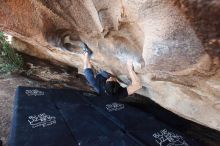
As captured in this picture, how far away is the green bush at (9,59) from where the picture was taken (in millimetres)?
6117

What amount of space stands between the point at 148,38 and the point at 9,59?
4348 mm

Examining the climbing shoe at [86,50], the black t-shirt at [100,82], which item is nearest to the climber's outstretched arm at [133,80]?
the black t-shirt at [100,82]

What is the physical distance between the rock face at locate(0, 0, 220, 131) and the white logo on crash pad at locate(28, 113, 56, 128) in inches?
54.8

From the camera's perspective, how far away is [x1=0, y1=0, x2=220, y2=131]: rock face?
2.29m

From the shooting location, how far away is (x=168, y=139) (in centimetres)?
341

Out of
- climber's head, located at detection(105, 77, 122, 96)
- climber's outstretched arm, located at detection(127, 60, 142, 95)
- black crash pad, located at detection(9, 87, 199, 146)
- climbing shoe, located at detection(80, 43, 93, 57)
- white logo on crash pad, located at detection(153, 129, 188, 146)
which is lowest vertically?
white logo on crash pad, located at detection(153, 129, 188, 146)

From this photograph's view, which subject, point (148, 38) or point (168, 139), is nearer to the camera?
point (148, 38)

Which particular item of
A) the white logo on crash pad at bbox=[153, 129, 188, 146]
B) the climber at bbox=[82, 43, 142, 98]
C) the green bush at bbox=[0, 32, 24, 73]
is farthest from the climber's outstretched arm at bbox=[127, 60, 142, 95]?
the green bush at bbox=[0, 32, 24, 73]

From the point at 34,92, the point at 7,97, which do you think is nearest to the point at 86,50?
the point at 34,92

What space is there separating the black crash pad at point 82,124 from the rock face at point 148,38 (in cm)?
52

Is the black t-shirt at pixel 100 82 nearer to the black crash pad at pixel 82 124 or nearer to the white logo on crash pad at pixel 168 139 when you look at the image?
the black crash pad at pixel 82 124

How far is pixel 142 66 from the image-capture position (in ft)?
11.9

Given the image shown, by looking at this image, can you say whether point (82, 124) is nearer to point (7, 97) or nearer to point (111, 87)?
point (111, 87)

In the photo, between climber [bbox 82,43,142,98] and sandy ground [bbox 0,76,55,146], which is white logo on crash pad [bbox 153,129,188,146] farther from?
sandy ground [bbox 0,76,55,146]
